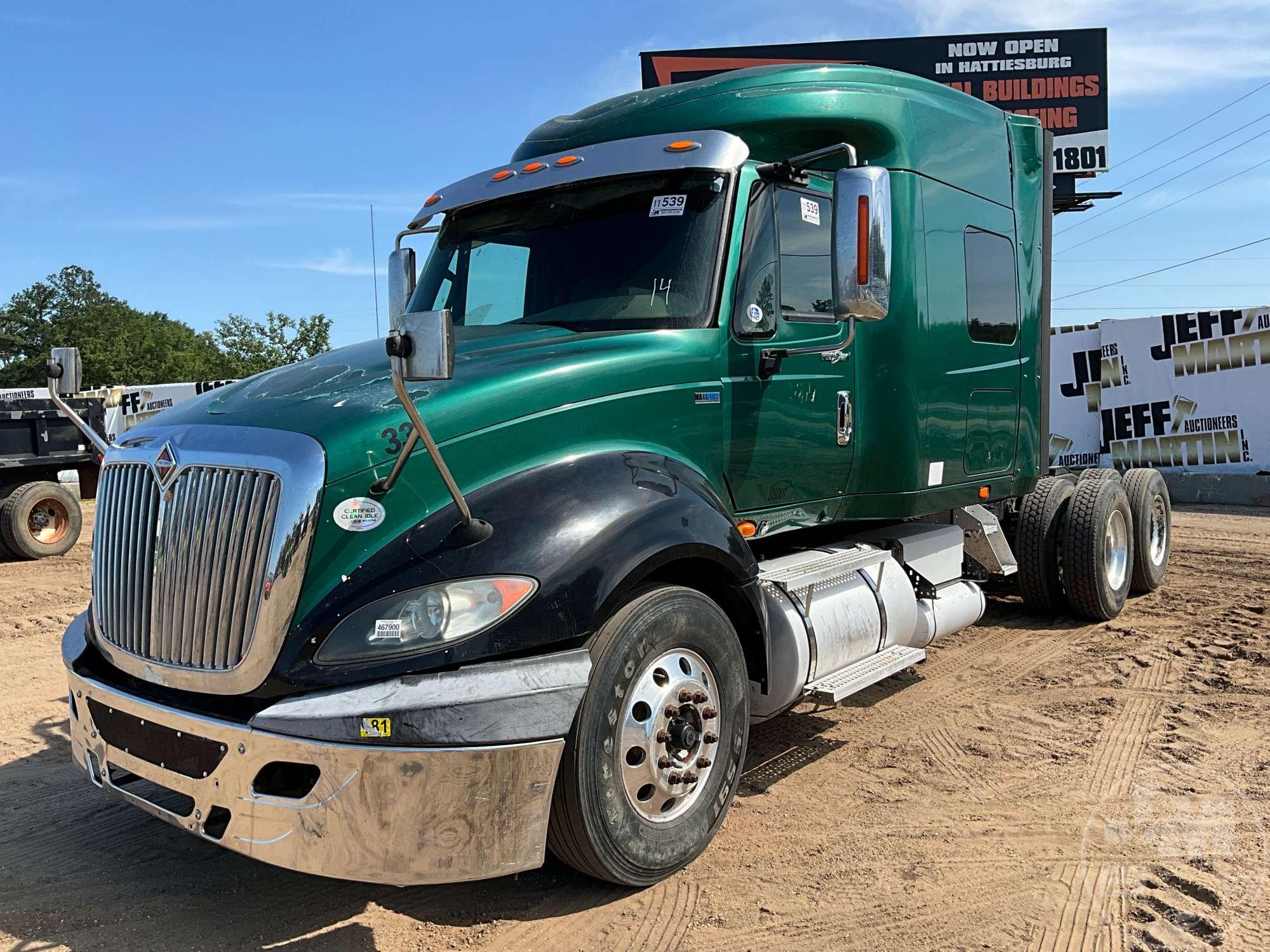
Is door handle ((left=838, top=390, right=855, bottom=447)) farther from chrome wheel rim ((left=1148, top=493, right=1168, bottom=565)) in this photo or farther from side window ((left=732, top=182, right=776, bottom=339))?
chrome wheel rim ((left=1148, top=493, right=1168, bottom=565))

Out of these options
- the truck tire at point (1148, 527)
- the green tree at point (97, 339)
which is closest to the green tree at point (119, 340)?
the green tree at point (97, 339)

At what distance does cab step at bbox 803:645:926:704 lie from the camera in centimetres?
443

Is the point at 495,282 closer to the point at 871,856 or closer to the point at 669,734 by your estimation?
the point at 669,734

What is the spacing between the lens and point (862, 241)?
A: 3.92 meters

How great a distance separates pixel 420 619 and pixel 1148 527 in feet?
23.6

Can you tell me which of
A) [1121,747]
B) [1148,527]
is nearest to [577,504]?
[1121,747]

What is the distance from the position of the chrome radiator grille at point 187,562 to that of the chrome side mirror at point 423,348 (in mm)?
571

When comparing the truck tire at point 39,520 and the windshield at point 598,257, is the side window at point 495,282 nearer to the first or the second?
the windshield at point 598,257

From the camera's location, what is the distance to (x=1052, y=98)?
26453 mm

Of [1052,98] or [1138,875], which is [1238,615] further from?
[1052,98]

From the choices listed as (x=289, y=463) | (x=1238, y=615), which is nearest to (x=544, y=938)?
(x=289, y=463)

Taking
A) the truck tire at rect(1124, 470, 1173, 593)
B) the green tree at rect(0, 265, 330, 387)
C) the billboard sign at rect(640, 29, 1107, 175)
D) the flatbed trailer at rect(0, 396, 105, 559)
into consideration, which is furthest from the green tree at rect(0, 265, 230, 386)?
the truck tire at rect(1124, 470, 1173, 593)

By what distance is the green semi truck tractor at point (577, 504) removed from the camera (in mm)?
2945

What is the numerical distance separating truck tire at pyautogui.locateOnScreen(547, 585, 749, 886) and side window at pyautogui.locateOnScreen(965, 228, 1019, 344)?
115 inches
